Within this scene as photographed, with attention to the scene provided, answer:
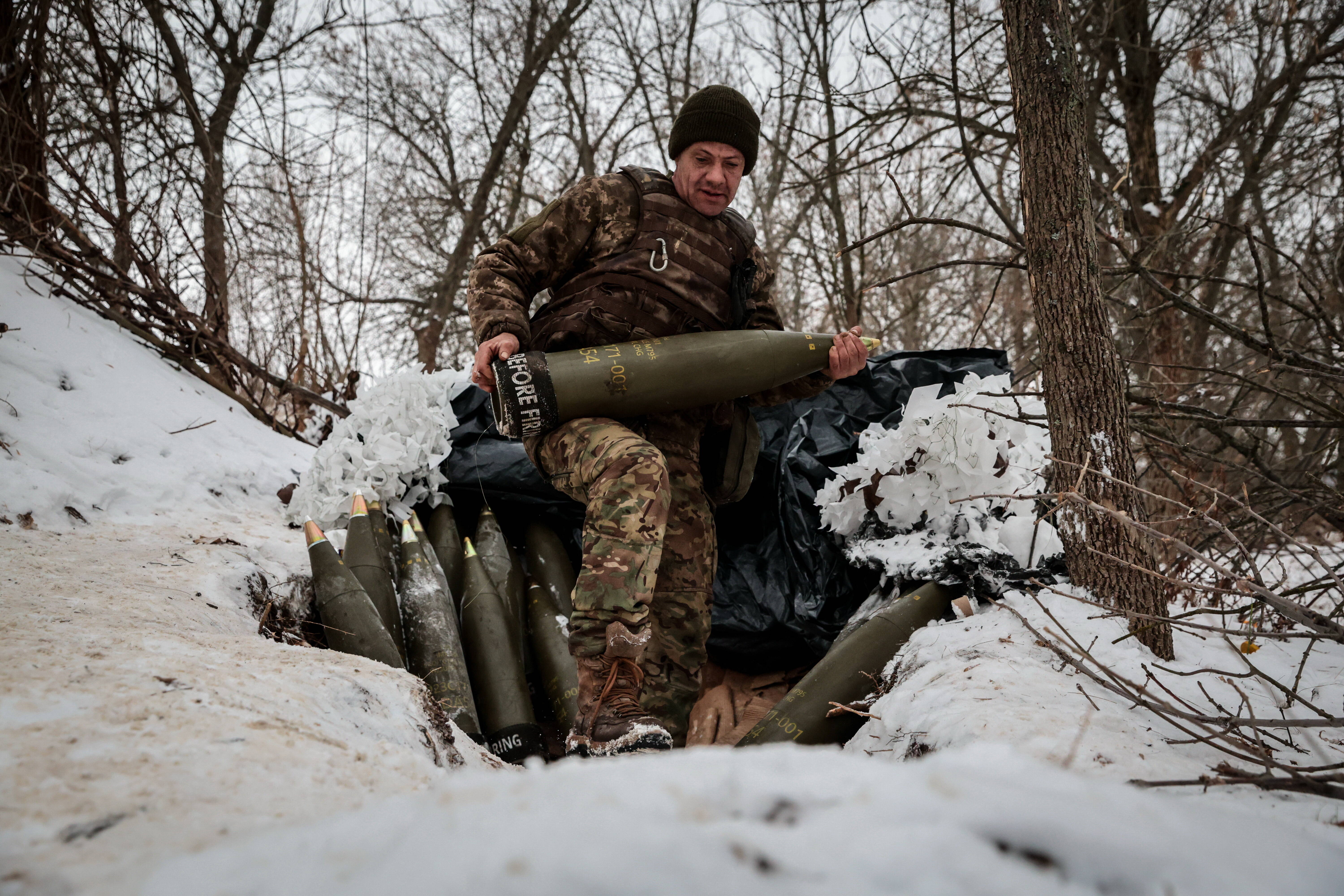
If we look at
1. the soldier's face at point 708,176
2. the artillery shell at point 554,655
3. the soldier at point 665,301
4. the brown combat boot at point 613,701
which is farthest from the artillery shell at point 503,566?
the soldier's face at point 708,176

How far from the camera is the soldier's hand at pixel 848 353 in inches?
109

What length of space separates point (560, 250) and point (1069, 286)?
5.39ft

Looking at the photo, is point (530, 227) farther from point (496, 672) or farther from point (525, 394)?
point (496, 672)

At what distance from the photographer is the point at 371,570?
2.95 m

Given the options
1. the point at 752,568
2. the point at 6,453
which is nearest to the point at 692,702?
the point at 752,568

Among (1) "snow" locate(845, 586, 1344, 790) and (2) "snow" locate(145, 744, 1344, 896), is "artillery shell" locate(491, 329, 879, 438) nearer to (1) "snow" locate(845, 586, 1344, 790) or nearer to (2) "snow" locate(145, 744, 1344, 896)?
(1) "snow" locate(845, 586, 1344, 790)

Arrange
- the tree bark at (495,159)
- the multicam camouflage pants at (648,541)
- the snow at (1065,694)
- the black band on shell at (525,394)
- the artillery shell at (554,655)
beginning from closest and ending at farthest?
1. the snow at (1065,694)
2. the multicam camouflage pants at (648,541)
3. the black band on shell at (525,394)
4. the artillery shell at (554,655)
5. the tree bark at (495,159)

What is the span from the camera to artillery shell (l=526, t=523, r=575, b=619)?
3.31m

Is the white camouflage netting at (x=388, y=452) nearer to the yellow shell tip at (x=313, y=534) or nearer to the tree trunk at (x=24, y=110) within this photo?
the yellow shell tip at (x=313, y=534)

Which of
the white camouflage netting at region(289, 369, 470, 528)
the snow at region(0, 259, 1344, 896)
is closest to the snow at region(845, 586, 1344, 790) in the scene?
the snow at region(0, 259, 1344, 896)

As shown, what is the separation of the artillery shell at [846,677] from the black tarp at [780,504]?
50cm

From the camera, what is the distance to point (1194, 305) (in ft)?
8.98

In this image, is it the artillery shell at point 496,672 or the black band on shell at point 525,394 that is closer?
the black band on shell at point 525,394

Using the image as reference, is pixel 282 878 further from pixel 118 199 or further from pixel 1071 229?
pixel 118 199
